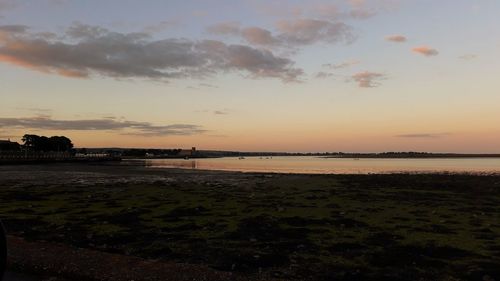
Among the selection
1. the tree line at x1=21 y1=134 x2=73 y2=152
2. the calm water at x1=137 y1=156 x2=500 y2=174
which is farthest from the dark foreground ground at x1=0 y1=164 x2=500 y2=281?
Result: the tree line at x1=21 y1=134 x2=73 y2=152

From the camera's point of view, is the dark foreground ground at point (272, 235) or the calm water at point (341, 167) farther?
the calm water at point (341, 167)

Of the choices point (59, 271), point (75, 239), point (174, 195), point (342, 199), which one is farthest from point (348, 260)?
point (174, 195)

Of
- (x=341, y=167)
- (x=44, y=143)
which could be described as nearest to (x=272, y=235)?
(x=341, y=167)

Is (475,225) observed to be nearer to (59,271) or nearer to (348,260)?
(348,260)

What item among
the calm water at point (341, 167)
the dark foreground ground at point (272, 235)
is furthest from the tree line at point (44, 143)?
the dark foreground ground at point (272, 235)

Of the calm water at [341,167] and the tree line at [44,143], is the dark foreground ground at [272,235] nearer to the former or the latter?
the calm water at [341,167]

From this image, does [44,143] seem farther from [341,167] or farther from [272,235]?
[272,235]

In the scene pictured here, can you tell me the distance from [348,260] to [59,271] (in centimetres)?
685

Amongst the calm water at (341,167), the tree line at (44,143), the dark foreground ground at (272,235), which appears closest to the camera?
the dark foreground ground at (272,235)

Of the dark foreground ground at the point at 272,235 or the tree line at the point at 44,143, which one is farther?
the tree line at the point at 44,143

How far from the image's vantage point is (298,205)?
23328mm

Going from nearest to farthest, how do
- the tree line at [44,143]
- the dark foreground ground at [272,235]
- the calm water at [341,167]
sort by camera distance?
the dark foreground ground at [272,235] → the calm water at [341,167] → the tree line at [44,143]

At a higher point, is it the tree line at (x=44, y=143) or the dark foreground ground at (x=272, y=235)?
the tree line at (x=44, y=143)

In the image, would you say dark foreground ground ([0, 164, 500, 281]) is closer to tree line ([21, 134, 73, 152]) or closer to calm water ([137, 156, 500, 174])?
calm water ([137, 156, 500, 174])
